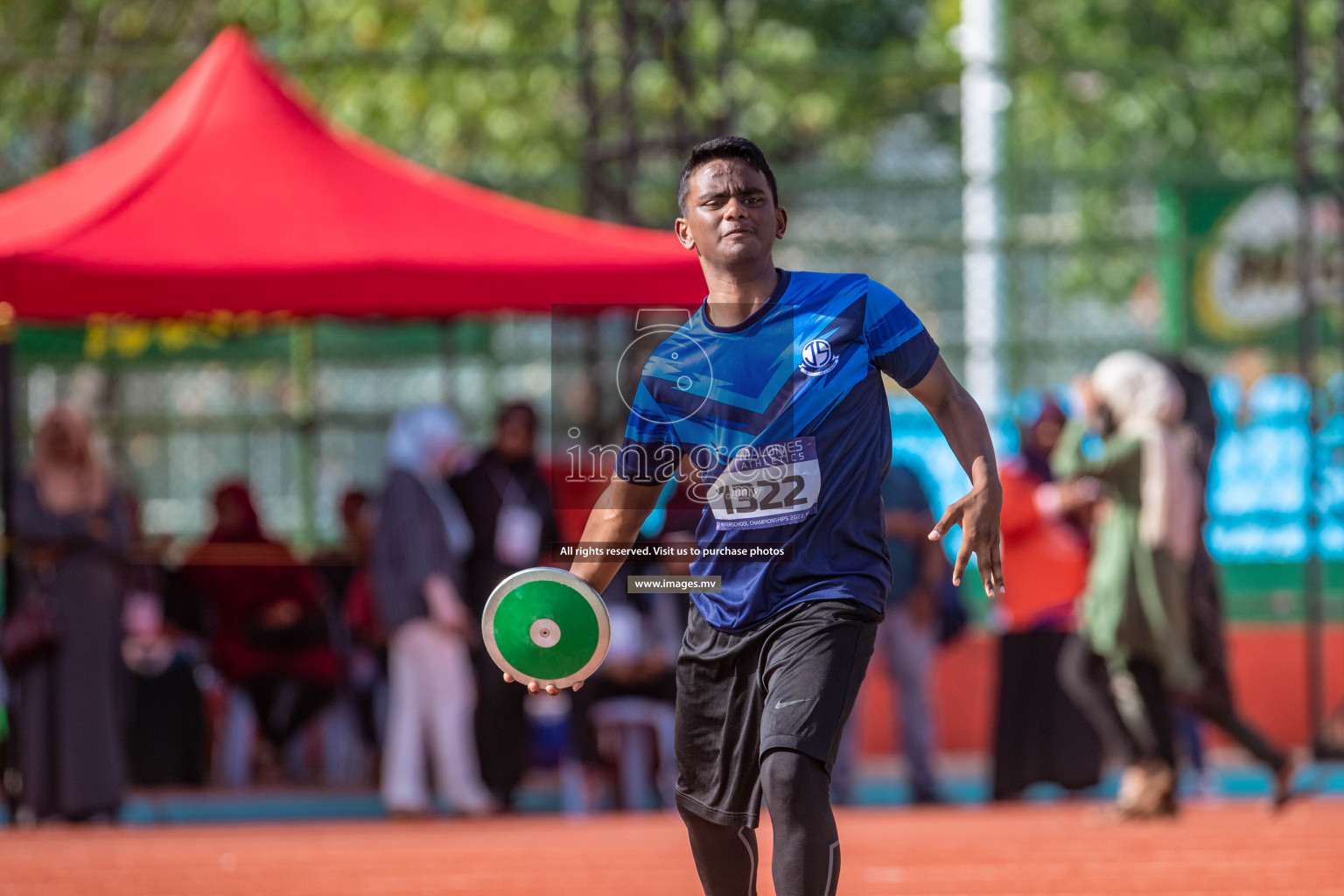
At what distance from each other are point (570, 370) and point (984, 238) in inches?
102

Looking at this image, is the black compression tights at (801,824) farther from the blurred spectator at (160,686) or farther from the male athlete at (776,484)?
the blurred spectator at (160,686)

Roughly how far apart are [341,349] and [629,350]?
8249 mm

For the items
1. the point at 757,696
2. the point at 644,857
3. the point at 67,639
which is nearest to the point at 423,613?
the point at 67,639

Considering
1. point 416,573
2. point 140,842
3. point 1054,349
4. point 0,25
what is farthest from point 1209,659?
point 0,25

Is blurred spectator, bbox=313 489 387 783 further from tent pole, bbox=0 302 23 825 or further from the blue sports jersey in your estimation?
the blue sports jersey

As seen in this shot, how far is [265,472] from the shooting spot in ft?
39.2

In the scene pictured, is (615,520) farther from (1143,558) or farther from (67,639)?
(67,639)

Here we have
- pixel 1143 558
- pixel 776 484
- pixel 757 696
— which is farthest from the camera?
pixel 1143 558

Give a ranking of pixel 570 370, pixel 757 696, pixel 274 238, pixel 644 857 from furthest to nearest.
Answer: pixel 570 370
pixel 274 238
pixel 644 857
pixel 757 696

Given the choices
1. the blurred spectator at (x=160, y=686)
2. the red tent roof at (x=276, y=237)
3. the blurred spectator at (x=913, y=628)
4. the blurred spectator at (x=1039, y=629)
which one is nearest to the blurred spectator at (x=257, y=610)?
the blurred spectator at (x=160, y=686)

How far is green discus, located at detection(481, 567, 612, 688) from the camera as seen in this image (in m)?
3.65

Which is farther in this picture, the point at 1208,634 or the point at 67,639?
the point at 67,639

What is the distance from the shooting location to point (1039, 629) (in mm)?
10047

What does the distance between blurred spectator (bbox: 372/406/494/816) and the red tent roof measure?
78 cm
